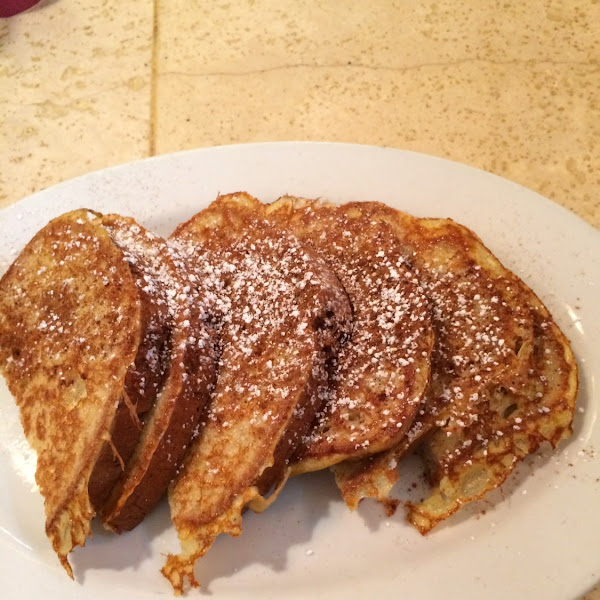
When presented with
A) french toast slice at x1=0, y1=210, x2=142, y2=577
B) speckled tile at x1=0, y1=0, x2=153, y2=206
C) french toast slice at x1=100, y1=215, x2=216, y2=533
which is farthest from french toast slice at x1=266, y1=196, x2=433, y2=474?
speckled tile at x1=0, y1=0, x2=153, y2=206

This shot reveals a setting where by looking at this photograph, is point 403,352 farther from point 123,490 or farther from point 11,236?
point 11,236

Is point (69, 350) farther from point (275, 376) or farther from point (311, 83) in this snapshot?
point (311, 83)

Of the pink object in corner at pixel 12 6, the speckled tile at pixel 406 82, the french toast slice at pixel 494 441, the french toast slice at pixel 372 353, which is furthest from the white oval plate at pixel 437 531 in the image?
the pink object in corner at pixel 12 6

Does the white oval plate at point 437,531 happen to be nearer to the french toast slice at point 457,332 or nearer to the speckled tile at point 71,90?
the french toast slice at point 457,332

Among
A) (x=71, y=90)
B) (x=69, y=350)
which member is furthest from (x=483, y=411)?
(x=71, y=90)

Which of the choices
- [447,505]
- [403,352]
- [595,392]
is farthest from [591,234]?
[447,505]
